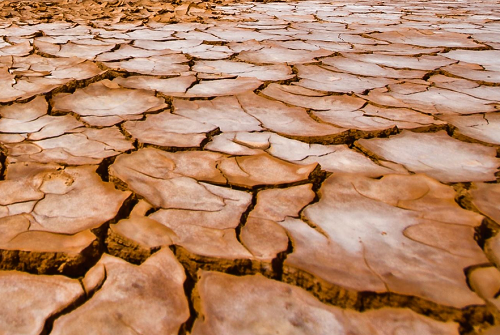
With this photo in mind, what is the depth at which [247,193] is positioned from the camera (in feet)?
4.17

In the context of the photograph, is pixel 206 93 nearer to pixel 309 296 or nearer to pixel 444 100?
pixel 444 100

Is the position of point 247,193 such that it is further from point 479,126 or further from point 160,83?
point 160,83

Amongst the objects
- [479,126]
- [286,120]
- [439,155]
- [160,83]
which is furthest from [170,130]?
[479,126]

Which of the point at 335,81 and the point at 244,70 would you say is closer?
the point at 335,81

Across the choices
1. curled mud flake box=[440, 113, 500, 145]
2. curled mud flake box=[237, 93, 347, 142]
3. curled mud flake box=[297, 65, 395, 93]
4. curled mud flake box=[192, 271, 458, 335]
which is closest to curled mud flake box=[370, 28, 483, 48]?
curled mud flake box=[297, 65, 395, 93]

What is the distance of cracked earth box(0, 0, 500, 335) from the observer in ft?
2.90

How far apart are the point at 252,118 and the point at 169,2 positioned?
3650mm

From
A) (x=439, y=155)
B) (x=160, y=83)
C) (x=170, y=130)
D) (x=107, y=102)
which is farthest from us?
(x=160, y=83)

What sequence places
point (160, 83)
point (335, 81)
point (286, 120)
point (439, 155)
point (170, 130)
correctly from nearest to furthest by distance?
point (439, 155) → point (170, 130) → point (286, 120) → point (160, 83) → point (335, 81)

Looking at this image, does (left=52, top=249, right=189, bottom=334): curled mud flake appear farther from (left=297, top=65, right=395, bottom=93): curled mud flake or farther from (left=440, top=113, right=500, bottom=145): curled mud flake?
(left=297, top=65, right=395, bottom=93): curled mud flake

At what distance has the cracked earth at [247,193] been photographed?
0.88 m

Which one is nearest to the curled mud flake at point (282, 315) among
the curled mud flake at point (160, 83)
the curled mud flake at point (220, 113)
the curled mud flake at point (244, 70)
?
the curled mud flake at point (220, 113)

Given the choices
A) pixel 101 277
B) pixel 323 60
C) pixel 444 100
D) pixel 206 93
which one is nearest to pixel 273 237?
pixel 101 277

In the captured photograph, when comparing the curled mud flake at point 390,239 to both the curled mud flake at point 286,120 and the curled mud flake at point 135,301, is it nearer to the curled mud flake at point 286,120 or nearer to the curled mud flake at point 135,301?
the curled mud flake at point 135,301
